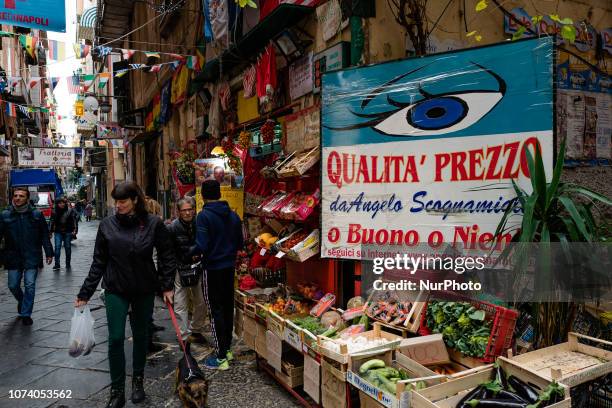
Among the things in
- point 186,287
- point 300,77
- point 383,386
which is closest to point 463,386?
point 383,386

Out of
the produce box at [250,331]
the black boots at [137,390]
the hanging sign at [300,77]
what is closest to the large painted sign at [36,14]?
the hanging sign at [300,77]

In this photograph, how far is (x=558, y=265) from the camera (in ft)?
9.73

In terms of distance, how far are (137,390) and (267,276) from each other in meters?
2.27

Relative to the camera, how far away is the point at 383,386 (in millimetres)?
2850

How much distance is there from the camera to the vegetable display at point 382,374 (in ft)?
9.23

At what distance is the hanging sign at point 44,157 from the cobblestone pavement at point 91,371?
1495 centimetres

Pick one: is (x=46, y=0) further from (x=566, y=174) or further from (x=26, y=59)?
(x=26, y=59)

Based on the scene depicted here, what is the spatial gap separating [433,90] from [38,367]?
4745 millimetres

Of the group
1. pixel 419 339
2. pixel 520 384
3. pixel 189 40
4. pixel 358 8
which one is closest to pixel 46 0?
pixel 189 40

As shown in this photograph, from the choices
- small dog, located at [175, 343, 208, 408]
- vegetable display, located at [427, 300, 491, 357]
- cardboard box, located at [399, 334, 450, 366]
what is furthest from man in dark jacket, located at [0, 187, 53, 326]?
vegetable display, located at [427, 300, 491, 357]

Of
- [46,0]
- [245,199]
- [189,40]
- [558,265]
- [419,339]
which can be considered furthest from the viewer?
[189,40]

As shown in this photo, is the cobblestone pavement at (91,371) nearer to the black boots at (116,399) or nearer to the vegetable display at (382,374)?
the black boots at (116,399)

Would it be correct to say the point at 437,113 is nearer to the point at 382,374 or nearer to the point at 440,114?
the point at 440,114

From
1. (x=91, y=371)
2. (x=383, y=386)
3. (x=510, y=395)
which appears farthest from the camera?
(x=91, y=371)
